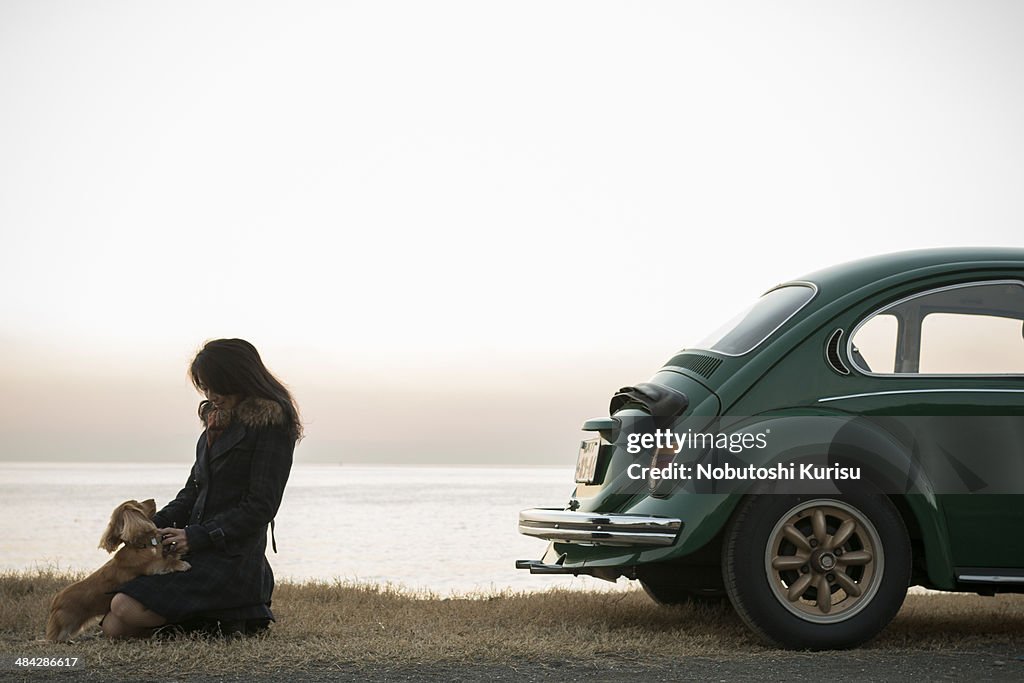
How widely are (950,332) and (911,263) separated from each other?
0.46 metres

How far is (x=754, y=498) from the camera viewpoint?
6.07 m

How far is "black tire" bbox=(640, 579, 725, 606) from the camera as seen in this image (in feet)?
24.6

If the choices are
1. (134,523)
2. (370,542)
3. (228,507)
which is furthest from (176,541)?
(370,542)

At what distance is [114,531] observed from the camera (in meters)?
5.94

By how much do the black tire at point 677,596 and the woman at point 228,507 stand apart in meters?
2.57

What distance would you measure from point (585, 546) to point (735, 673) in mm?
1300

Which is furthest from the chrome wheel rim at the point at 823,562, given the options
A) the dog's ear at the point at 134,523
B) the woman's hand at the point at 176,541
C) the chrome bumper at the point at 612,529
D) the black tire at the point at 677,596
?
the dog's ear at the point at 134,523

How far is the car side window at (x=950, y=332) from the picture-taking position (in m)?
6.50

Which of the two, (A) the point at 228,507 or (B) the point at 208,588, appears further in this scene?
(A) the point at 228,507

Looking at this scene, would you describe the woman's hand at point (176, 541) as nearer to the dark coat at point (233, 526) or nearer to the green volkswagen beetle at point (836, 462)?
the dark coat at point (233, 526)

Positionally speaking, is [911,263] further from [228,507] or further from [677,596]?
[228,507]

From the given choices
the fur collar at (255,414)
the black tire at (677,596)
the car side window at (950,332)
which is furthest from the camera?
the black tire at (677,596)

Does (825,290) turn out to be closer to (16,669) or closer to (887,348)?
(887,348)

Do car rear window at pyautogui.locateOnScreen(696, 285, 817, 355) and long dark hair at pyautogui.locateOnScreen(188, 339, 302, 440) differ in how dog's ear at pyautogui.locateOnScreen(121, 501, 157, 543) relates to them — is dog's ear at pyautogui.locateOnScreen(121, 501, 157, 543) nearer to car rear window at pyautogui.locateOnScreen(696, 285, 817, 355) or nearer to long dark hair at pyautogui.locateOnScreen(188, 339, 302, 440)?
long dark hair at pyautogui.locateOnScreen(188, 339, 302, 440)
